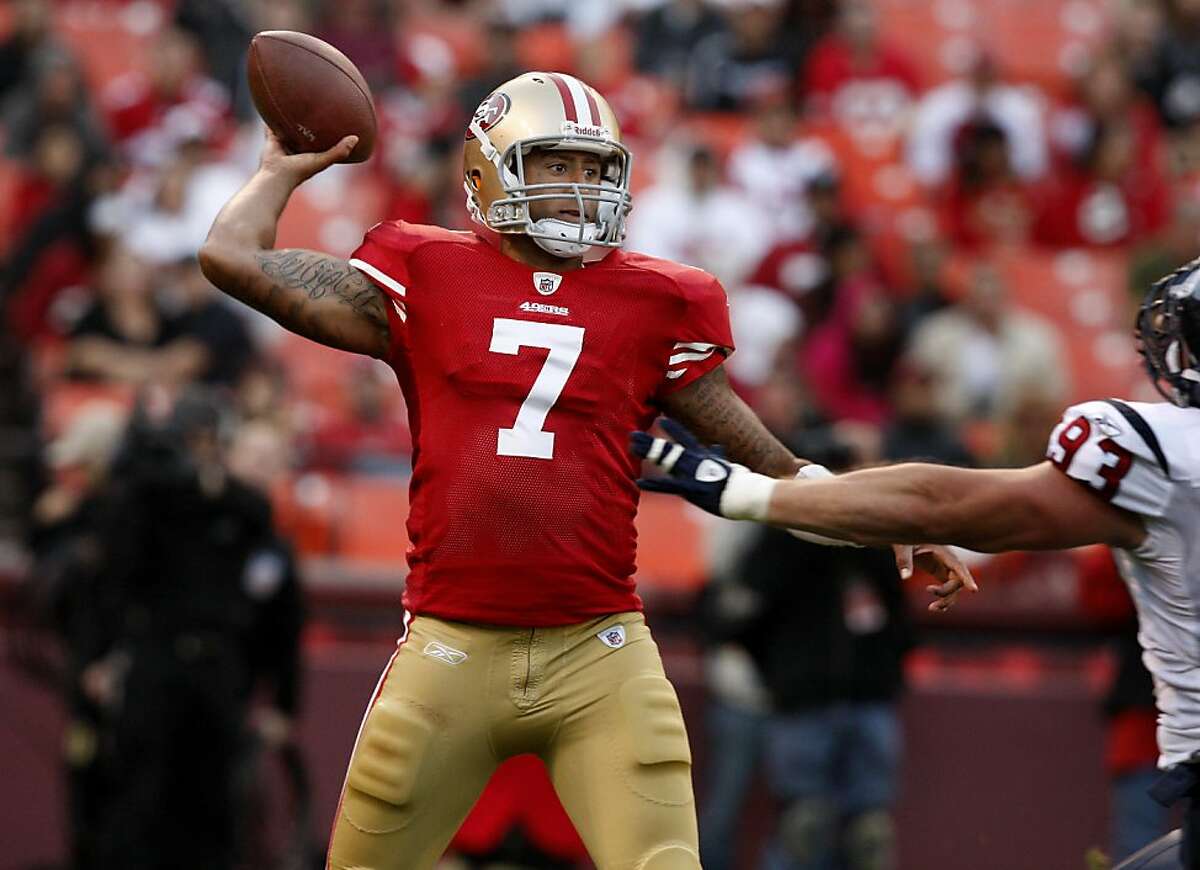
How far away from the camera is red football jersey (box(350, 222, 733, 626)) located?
14.0ft

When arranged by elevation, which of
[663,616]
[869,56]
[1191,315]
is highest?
[869,56]

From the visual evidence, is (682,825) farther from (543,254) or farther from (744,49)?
(744,49)

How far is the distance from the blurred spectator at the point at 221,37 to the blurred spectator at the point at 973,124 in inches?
150

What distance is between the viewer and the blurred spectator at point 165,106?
441 inches

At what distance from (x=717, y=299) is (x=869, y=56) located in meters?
7.87

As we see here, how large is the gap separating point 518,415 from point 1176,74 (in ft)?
29.4

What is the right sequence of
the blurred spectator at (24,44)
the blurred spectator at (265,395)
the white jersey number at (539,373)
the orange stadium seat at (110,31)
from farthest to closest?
the orange stadium seat at (110,31) → the blurred spectator at (24,44) → the blurred spectator at (265,395) → the white jersey number at (539,373)

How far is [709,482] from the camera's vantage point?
3.97 metres

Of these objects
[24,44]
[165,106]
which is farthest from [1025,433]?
[24,44]

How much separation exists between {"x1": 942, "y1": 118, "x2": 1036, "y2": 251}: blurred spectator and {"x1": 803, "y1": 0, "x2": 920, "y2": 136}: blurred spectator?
675 mm

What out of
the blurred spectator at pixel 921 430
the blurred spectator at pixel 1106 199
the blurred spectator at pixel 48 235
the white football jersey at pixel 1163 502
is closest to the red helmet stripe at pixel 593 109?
the white football jersey at pixel 1163 502

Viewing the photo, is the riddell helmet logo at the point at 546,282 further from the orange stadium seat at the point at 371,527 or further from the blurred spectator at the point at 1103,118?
the blurred spectator at the point at 1103,118

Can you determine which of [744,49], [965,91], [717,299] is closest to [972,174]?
[965,91]

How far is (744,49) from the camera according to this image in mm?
12023
